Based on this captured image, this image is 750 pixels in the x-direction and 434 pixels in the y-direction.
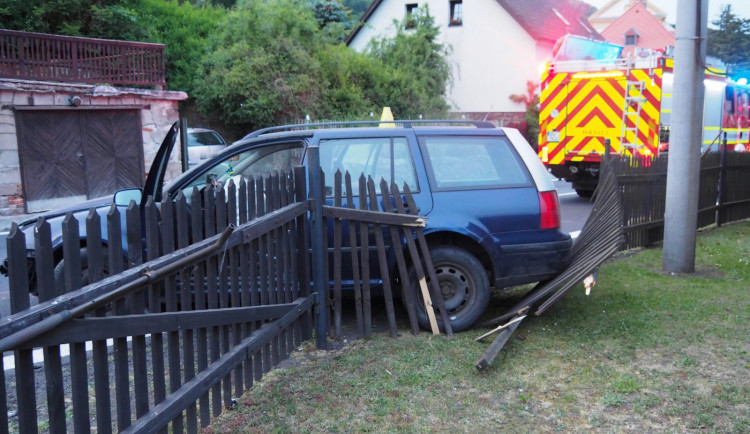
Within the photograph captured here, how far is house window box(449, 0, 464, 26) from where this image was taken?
3156cm

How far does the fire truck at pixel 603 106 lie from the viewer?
42.3ft

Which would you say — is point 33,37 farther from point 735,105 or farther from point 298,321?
point 735,105

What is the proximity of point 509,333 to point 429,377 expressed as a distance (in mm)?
801

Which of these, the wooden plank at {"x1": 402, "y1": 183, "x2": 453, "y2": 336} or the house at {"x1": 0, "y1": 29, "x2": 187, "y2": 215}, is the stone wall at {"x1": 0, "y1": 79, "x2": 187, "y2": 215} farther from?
the wooden plank at {"x1": 402, "y1": 183, "x2": 453, "y2": 336}

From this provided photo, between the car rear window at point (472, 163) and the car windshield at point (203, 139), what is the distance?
13418 mm

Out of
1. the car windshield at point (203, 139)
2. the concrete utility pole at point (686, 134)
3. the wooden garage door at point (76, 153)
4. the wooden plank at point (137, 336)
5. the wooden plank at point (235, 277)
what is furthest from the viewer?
the car windshield at point (203, 139)

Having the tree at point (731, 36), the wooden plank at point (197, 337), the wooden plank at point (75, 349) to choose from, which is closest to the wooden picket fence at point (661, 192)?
the wooden plank at point (197, 337)

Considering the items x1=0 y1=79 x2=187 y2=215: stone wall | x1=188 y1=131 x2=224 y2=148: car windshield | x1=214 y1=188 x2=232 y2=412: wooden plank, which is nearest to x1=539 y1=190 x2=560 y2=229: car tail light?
x1=214 y1=188 x2=232 y2=412: wooden plank

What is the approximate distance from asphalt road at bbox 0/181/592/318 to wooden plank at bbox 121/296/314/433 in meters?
3.36

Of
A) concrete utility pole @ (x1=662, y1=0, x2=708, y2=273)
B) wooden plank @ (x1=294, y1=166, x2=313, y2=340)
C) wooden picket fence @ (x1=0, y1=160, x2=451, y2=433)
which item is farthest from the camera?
concrete utility pole @ (x1=662, y1=0, x2=708, y2=273)

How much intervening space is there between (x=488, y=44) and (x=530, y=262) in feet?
89.8

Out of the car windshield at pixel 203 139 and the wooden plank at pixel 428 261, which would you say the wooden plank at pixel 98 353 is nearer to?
the wooden plank at pixel 428 261

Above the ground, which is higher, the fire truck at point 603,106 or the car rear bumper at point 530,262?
the fire truck at point 603,106

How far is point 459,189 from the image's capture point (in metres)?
5.56
